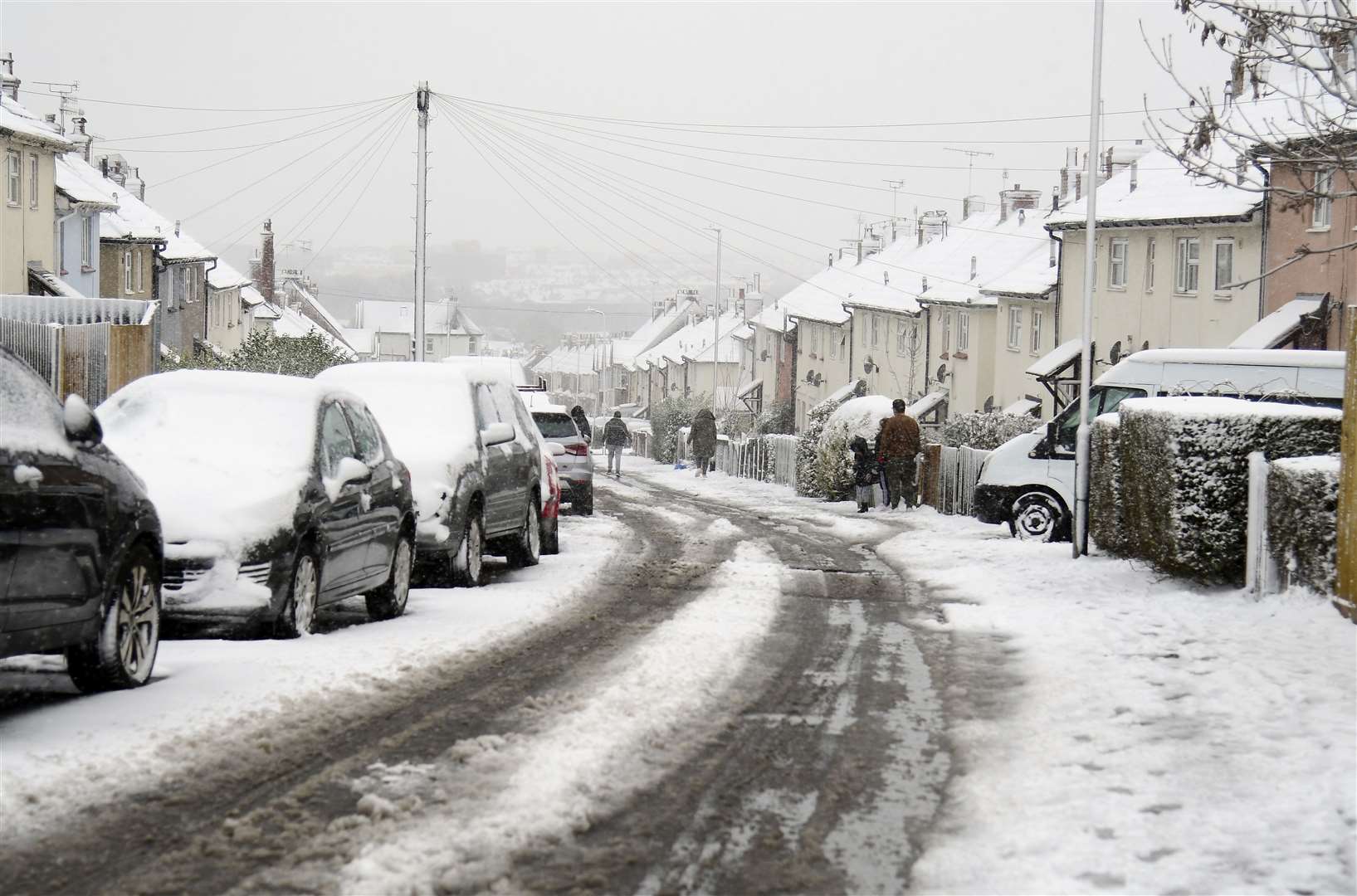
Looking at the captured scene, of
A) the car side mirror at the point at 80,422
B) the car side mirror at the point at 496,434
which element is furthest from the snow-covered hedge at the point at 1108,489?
the car side mirror at the point at 80,422

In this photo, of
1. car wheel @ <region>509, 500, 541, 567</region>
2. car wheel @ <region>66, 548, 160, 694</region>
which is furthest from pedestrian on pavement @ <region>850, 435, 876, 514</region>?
car wheel @ <region>66, 548, 160, 694</region>

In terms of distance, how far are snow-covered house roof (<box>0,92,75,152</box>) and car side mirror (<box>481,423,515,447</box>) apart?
1085 inches

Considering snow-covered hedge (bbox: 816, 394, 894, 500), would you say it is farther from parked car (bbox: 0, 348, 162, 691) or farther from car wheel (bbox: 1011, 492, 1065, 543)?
parked car (bbox: 0, 348, 162, 691)

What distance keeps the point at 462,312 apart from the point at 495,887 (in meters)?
163

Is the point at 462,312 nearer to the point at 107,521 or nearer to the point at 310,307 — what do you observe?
the point at 310,307

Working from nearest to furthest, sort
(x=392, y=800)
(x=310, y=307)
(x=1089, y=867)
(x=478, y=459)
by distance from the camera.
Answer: (x=1089, y=867)
(x=392, y=800)
(x=478, y=459)
(x=310, y=307)

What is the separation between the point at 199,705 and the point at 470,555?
20.9 feet

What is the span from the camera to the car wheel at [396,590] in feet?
38.2

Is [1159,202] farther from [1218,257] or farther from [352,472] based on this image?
[352,472]

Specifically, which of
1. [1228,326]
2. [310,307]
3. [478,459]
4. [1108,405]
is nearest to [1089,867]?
[478,459]

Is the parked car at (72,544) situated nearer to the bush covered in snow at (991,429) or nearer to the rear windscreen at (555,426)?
the rear windscreen at (555,426)

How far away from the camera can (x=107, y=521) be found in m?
7.57

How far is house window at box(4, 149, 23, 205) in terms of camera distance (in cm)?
3919

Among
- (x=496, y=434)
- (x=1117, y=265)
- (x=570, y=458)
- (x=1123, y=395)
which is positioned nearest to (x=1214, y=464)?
(x=496, y=434)
